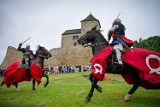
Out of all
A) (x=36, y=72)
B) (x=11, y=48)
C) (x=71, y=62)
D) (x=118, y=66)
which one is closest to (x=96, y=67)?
(x=118, y=66)

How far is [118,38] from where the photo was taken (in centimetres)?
890

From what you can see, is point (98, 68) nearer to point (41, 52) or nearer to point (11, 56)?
point (41, 52)

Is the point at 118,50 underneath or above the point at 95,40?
underneath

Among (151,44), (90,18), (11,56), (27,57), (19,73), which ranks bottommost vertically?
(19,73)

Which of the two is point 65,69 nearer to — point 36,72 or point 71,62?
point 36,72

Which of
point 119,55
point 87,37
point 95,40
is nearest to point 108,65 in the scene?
point 119,55

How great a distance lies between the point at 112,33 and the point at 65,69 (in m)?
32.1

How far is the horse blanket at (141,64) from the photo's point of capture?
814 cm

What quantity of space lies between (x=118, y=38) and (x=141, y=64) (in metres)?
1.55

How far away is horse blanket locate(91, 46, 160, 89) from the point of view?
8141 mm

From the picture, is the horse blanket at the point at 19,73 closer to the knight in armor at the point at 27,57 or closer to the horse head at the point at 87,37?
the knight in armor at the point at 27,57

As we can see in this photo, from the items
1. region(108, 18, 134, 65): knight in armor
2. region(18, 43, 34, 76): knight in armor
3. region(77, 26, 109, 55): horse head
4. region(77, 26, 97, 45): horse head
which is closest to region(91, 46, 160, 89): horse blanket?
region(108, 18, 134, 65): knight in armor

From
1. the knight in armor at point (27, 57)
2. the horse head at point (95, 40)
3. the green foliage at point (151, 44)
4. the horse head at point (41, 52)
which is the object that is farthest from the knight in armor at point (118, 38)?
the green foliage at point (151, 44)

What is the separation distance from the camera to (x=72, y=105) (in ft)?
26.2
